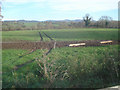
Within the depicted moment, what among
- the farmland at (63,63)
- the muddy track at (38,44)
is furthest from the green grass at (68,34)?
the muddy track at (38,44)

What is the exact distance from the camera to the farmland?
4.11 meters

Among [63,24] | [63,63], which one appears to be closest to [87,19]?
[63,24]

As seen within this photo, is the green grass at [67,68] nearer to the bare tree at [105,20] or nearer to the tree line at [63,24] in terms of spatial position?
the tree line at [63,24]

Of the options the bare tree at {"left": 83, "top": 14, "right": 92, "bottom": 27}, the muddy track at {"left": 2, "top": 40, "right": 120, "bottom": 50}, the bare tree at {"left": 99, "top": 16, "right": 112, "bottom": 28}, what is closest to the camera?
the muddy track at {"left": 2, "top": 40, "right": 120, "bottom": 50}

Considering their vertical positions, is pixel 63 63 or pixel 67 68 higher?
pixel 63 63

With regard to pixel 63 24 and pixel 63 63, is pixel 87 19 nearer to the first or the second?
pixel 63 24

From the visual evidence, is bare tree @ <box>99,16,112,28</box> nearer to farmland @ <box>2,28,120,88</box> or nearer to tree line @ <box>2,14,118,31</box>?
tree line @ <box>2,14,118,31</box>

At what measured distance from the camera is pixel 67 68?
182 inches

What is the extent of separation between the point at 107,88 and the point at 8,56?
3.08 m

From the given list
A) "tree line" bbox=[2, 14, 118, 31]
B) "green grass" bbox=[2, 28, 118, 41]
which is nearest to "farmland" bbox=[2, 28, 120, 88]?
"green grass" bbox=[2, 28, 118, 41]

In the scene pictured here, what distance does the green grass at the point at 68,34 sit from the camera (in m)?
4.16

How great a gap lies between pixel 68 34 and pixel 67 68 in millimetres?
952

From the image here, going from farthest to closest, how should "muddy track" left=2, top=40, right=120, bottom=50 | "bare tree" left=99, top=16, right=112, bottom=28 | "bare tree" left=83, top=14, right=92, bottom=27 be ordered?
"bare tree" left=99, top=16, right=112, bottom=28 → "bare tree" left=83, top=14, right=92, bottom=27 → "muddy track" left=2, top=40, right=120, bottom=50

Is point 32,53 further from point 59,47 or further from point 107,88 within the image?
point 107,88
